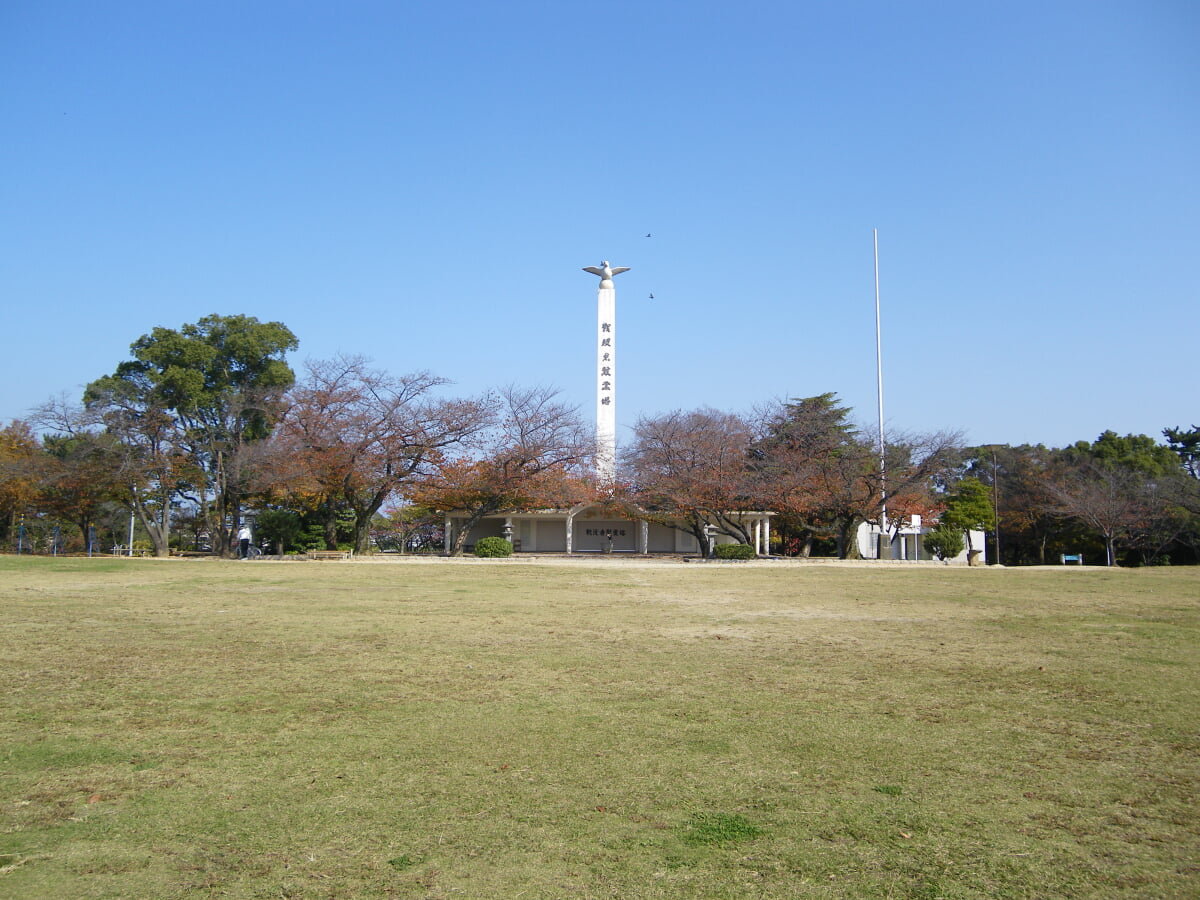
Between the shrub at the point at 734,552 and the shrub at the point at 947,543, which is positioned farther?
the shrub at the point at 947,543

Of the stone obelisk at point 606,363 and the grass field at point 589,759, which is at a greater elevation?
the stone obelisk at point 606,363

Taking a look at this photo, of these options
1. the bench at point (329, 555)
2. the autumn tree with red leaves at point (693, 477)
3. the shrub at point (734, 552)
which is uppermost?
the autumn tree with red leaves at point (693, 477)

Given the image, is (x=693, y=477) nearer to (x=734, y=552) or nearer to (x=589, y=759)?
(x=734, y=552)

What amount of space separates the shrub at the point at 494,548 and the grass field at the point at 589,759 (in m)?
20.3

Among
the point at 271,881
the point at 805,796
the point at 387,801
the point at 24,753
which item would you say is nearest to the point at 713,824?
the point at 805,796

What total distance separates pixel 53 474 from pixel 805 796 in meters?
35.1

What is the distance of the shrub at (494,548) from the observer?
3275 cm

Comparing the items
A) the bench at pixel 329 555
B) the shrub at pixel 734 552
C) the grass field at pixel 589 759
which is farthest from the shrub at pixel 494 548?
the grass field at pixel 589 759

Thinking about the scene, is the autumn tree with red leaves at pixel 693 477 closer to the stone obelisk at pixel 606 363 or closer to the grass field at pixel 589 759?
the stone obelisk at pixel 606 363

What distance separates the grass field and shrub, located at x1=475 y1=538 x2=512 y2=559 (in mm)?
20313

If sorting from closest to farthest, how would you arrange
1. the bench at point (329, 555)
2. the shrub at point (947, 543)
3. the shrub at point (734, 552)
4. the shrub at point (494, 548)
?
1. the bench at point (329, 555)
2. the shrub at point (494, 548)
3. the shrub at point (734, 552)
4. the shrub at point (947, 543)

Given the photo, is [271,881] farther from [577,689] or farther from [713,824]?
[577,689]

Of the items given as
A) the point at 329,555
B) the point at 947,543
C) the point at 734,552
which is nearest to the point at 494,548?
the point at 329,555

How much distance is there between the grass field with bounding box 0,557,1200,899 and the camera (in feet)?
13.8
